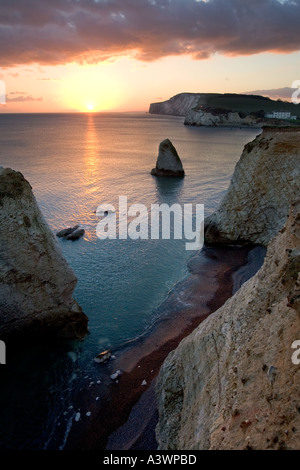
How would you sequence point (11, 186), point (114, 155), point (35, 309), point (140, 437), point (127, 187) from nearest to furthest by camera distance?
point (140, 437) < point (11, 186) < point (35, 309) < point (127, 187) < point (114, 155)

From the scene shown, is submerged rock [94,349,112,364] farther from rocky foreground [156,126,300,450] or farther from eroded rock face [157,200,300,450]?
eroded rock face [157,200,300,450]

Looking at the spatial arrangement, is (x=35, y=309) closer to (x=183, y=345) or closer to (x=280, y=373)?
(x=183, y=345)

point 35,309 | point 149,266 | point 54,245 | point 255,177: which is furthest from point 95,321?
point 255,177

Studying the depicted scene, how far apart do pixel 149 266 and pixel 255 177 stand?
12410 mm

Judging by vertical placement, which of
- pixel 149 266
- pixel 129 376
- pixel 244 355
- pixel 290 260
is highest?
pixel 290 260

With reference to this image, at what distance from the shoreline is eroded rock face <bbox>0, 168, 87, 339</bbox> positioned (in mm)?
4392

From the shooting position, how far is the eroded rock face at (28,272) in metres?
15.0

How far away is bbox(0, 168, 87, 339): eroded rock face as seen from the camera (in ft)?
49.2

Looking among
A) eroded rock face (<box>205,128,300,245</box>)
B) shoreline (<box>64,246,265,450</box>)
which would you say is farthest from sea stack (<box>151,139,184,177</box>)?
shoreline (<box>64,246,265,450</box>)

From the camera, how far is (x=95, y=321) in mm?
19750

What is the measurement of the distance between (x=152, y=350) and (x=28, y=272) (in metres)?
8.04

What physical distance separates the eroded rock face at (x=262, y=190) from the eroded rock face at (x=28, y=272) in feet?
56.2

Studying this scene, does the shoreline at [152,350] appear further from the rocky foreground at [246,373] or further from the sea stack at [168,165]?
the sea stack at [168,165]

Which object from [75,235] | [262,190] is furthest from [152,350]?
[75,235]
